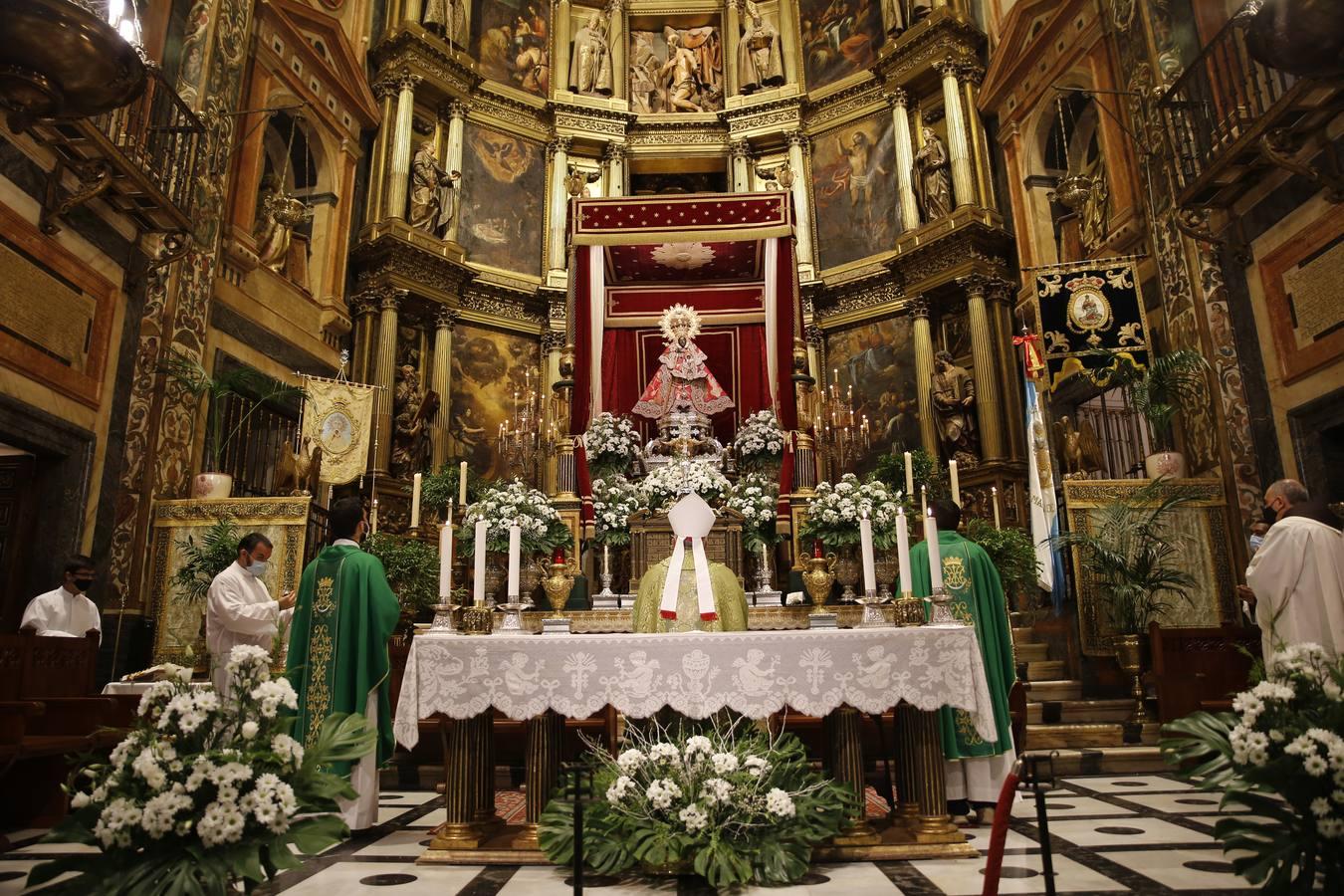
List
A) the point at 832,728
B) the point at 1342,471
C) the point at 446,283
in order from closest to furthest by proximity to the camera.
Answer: the point at 832,728 < the point at 1342,471 < the point at 446,283

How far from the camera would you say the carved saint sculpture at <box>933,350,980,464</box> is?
45.1 ft

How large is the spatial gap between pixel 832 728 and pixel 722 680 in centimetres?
89

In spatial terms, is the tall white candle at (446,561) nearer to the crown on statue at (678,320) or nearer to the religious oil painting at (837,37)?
the crown on statue at (678,320)

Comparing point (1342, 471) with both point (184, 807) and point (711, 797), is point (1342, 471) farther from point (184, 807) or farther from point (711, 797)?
point (184, 807)

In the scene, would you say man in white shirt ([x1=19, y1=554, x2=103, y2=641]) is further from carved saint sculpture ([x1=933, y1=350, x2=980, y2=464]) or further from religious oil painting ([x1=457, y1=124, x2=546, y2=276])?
carved saint sculpture ([x1=933, y1=350, x2=980, y2=464])

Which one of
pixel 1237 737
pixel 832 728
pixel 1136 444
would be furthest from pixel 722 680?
pixel 1136 444

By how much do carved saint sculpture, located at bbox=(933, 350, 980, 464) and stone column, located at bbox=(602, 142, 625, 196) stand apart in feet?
25.6

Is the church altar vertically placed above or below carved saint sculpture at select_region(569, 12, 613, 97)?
below

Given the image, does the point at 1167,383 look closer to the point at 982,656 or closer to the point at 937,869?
the point at 982,656

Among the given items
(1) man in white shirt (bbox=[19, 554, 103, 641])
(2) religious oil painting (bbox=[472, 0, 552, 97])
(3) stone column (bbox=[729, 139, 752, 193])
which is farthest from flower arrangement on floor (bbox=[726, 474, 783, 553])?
(2) religious oil painting (bbox=[472, 0, 552, 97])

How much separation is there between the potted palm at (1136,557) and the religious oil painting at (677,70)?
13603 millimetres

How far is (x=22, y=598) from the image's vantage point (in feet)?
25.1

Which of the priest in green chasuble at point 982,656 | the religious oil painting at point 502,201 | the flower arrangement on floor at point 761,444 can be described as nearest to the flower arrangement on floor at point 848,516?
the priest in green chasuble at point 982,656

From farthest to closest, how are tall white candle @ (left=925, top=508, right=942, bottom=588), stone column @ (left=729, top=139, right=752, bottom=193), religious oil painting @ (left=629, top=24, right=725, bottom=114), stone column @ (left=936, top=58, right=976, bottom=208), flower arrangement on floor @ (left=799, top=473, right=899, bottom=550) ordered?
religious oil painting @ (left=629, top=24, right=725, bottom=114)
stone column @ (left=729, top=139, right=752, bottom=193)
stone column @ (left=936, top=58, right=976, bottom=208)
flower arrangement on floor @ (left=799, top=473, right=899, bottom=550)
tall white candle @ (left=925, top=508, right=942, bottom=588)
